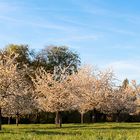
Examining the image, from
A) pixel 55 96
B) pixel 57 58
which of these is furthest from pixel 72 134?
pixel 57 58

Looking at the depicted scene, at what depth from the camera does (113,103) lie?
79750 millimetres

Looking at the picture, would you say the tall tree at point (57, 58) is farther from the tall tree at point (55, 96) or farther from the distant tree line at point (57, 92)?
the tall tree at point (55, 96)

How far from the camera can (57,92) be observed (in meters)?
54.7

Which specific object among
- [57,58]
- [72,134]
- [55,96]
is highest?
[57,58]

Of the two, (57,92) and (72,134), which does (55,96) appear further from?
(72,134)

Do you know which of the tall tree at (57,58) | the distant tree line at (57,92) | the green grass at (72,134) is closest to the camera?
the green grass at (72,134)

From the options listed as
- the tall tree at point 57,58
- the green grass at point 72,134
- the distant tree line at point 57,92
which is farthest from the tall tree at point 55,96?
the tall tree at point 57,58

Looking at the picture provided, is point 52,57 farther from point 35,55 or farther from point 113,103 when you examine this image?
point 113,103

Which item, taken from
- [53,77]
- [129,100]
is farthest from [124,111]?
[53,77]

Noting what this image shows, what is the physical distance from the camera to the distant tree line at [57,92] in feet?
149

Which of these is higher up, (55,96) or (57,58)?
(57,58)

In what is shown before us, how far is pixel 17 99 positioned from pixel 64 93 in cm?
1122

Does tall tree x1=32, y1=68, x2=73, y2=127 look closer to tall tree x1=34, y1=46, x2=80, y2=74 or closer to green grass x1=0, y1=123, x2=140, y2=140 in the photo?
green grass x1=0, y1=123, x2=140, y2=140

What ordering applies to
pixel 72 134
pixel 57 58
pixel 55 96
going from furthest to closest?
1. pixel 57 58
2. pixel 55 96
3. pixel 72 134
